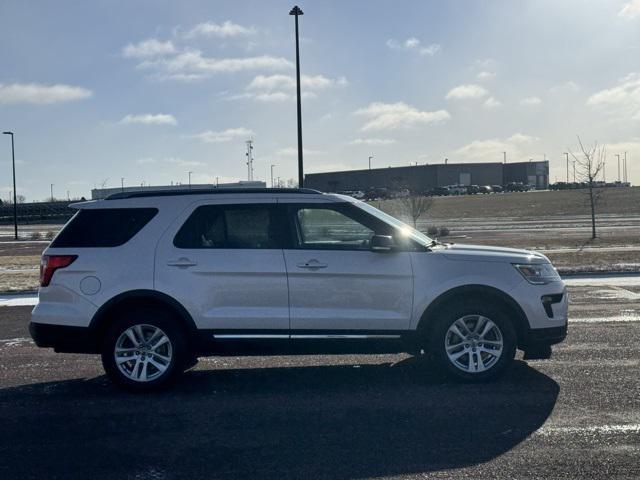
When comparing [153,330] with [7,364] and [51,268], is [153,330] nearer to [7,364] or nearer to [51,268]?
[51,268]

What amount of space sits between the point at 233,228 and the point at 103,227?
1.31 meters

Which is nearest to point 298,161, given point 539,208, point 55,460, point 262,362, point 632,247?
point 632,247

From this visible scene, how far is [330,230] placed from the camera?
733 cm

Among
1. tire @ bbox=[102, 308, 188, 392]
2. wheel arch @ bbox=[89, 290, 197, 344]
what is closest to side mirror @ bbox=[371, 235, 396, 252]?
wheel arch @ bbox=[89, 290, 197, 344]

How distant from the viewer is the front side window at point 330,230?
23.6ft

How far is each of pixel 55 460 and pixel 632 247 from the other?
21203 mm

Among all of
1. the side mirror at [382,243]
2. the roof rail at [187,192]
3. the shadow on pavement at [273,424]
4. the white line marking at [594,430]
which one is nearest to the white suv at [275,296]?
the side mirror at [382,243]

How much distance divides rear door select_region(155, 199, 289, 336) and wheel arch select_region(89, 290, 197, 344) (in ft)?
0.20

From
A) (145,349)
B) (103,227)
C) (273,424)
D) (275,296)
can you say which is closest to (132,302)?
(145,349)

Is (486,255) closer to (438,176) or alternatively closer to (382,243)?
(382,243)

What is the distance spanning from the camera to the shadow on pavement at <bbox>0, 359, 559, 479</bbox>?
16.8 ft

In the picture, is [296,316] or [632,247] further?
[632,247]

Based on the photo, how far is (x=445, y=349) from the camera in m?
7.11

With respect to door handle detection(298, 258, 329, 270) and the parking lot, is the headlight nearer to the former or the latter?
the parking lot
